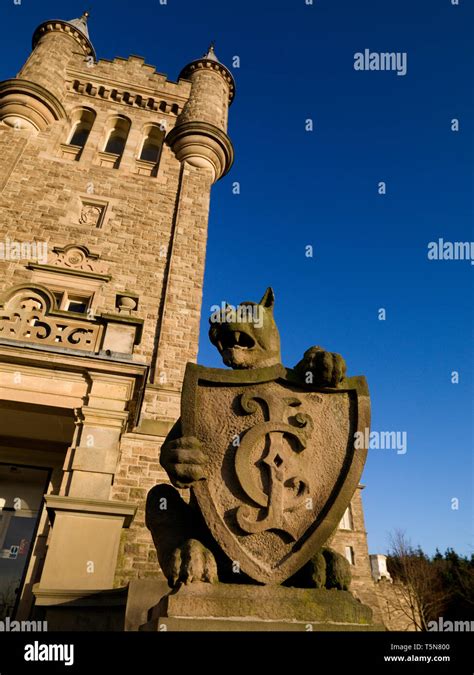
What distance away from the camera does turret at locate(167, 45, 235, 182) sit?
1469 centimetres

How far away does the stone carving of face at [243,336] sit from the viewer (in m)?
3.23

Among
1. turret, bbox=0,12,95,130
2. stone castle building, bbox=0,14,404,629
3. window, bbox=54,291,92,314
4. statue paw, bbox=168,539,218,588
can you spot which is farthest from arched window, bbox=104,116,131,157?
statue paw, bbox=168,539,218,588

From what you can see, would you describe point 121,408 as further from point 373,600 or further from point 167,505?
point 373,600

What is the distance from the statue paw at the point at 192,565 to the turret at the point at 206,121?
14118 millimetres

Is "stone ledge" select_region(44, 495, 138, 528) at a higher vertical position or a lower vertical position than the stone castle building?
lower

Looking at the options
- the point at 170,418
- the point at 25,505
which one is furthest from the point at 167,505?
the point at 25,505

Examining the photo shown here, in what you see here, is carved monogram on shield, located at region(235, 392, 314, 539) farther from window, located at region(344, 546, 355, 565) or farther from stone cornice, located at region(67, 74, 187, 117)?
window, located at region(344, 546, 355, 565)

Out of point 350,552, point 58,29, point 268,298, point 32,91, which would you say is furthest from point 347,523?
point 58,29

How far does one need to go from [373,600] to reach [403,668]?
16.6 m

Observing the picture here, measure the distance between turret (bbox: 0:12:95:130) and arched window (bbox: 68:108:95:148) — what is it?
75cm

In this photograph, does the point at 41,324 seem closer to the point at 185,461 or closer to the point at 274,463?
the point at 185,461

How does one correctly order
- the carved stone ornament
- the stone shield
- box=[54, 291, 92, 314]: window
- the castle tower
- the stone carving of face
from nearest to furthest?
the stone shield < the stone carving of face < the castle tower < box=[54, 291, 92, 314]: window < the carved stone ornament

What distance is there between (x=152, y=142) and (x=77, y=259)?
7205 millimetres

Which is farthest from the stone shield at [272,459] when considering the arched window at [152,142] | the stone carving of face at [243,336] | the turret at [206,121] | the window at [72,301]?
the arched window at [152,142]
